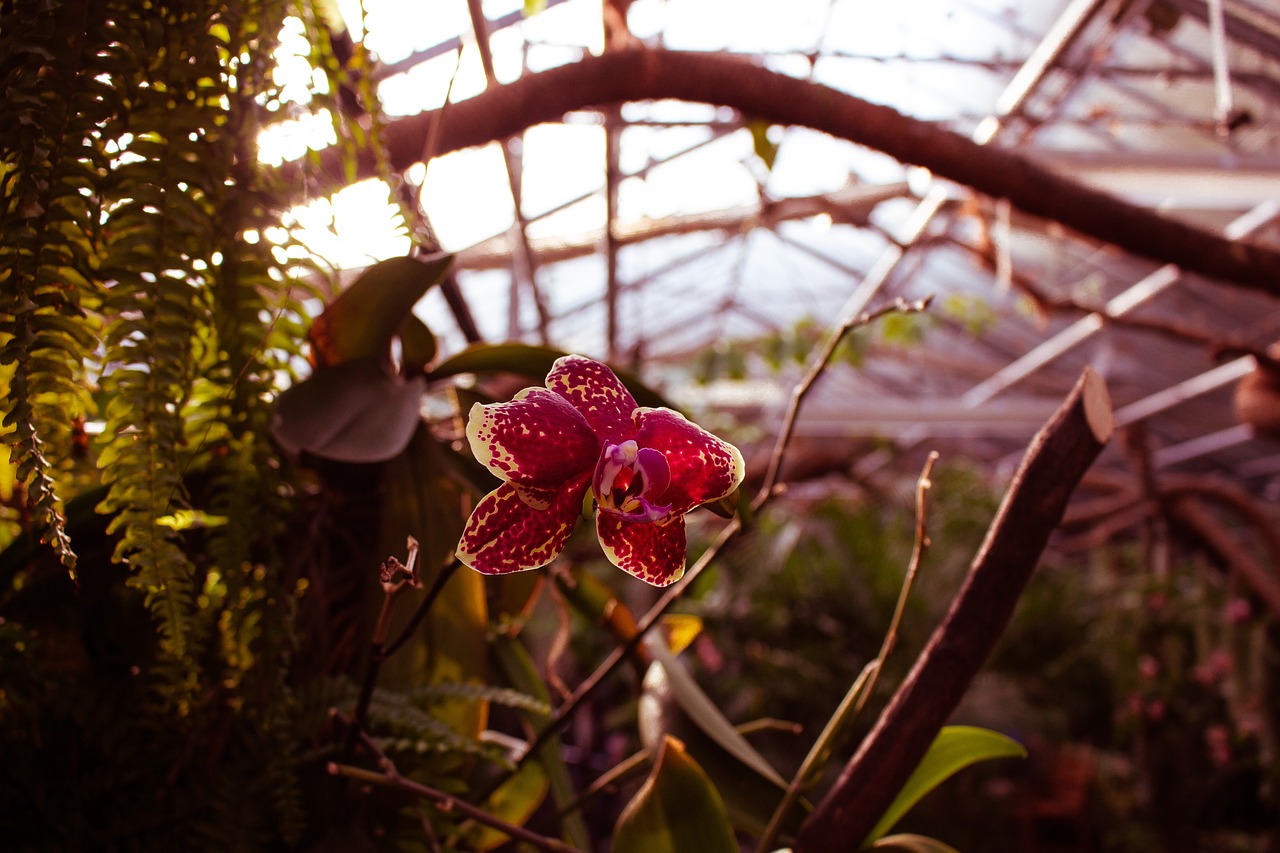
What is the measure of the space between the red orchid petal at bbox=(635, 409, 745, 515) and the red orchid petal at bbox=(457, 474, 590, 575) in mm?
38

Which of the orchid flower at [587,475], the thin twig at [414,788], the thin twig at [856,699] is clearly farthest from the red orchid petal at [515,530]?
the thin twig at [856,699]

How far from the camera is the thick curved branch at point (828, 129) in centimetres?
107

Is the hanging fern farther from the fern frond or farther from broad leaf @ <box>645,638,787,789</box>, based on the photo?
broad leaf @ <box>645,638,787,789</box>

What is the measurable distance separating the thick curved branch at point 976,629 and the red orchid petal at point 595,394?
1.11 ft

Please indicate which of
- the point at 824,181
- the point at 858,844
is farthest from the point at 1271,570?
the point at 858,844

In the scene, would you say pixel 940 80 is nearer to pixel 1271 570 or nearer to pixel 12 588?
pixel 1271 570

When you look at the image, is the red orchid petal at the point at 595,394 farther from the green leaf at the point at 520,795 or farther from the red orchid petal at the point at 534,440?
the green leaf at the point at 520,795

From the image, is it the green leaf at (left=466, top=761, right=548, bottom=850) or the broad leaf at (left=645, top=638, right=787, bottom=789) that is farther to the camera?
the green leaf at (left=466, top=761, right=548, bottom=850)

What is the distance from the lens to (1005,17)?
109 inches

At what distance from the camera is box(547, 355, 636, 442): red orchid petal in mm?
390

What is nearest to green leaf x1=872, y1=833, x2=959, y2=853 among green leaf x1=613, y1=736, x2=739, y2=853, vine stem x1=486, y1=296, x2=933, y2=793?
green leaf x1=613, y1=736, x2=739, y2=853

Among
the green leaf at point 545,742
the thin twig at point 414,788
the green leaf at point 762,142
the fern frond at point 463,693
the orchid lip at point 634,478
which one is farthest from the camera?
the green leaf at point 762,142

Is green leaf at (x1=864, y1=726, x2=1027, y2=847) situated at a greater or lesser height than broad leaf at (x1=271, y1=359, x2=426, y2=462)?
lesser

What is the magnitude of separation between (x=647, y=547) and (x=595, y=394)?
8cm
